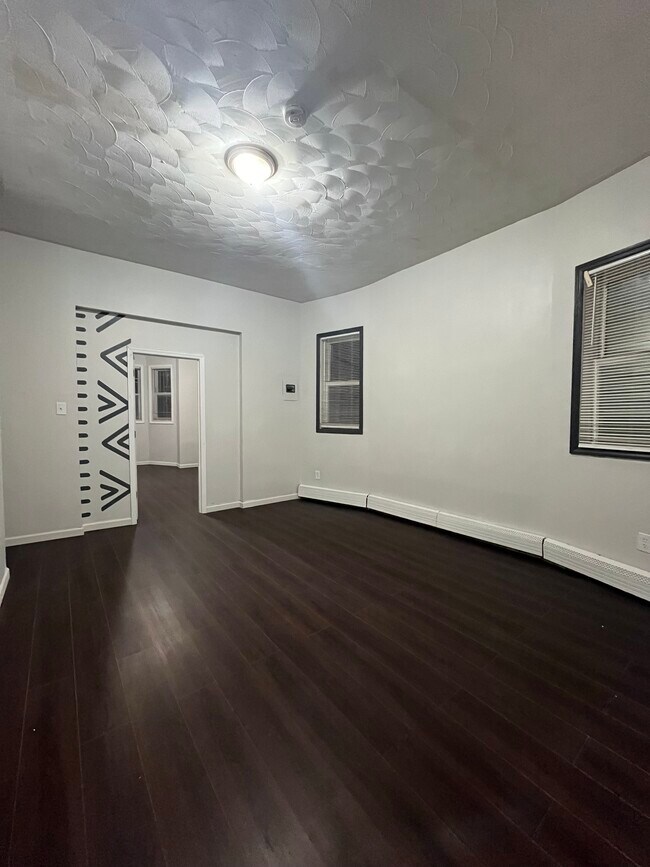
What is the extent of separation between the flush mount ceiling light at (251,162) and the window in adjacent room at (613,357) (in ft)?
7.86

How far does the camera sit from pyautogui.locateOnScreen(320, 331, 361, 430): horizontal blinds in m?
4.38

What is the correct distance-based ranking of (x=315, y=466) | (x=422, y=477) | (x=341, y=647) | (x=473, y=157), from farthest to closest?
1. (x=315, y=466)
2. (x=422, y=477)
3. (x=473, y=157)
4. (x=341, y=647)

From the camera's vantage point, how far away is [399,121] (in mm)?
1767

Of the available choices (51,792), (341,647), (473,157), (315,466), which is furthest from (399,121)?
(315,466)

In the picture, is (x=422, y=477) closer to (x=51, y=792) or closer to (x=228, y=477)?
(x=228, y=477)

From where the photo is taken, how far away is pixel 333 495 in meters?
4.52

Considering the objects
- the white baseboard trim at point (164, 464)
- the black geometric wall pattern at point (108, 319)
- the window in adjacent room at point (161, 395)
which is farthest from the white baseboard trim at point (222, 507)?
the window in adjacent room at point (161, 395)

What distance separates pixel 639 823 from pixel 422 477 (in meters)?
2.78

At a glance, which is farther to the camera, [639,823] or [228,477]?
[228,477]

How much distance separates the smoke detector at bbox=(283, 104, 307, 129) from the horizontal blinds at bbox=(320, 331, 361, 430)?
2.64m

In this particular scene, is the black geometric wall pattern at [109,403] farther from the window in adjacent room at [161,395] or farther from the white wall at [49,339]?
the window in adjacent room at [161,395]

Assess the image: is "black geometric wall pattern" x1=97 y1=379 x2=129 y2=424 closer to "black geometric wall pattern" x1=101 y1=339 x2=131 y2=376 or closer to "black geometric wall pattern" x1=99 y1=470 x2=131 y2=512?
"black geometric wall pattern" x1=101 y1=339 x2=131 y2=376

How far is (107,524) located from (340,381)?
331 centimetres

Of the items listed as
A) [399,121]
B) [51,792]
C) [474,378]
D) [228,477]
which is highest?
[399,121]
